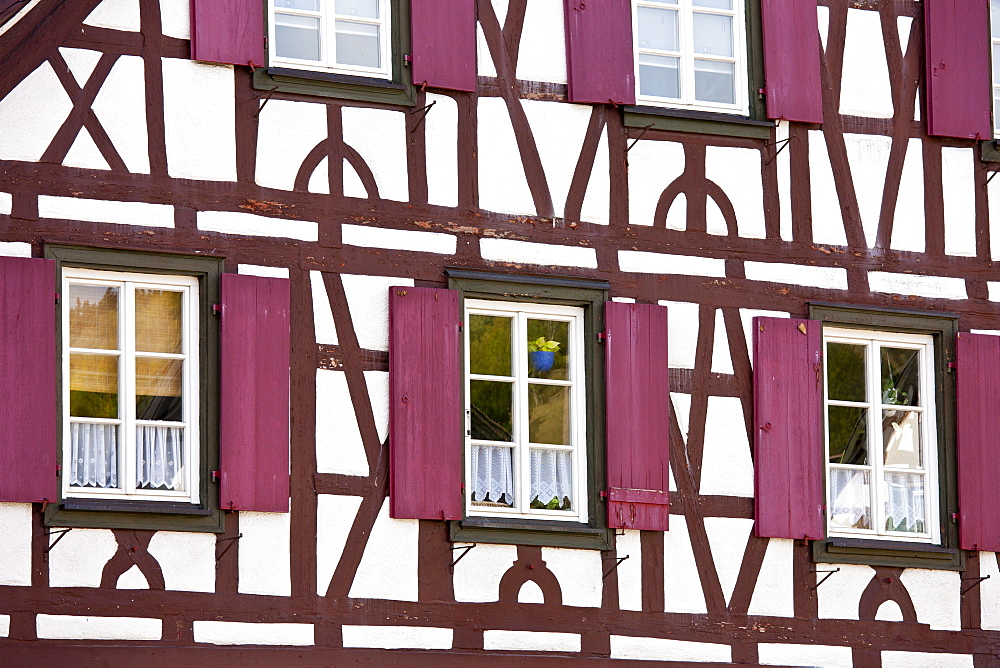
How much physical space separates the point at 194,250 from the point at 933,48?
5688mm

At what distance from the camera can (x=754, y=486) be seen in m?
15.3

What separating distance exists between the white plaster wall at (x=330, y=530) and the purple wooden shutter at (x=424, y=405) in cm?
28

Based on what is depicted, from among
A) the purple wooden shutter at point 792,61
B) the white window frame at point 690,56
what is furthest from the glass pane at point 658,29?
the purple wooden shutter at point 792,61

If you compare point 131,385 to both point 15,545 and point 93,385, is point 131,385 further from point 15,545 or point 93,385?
point 15,545

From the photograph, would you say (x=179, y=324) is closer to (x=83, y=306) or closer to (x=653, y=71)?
(x=83, y=306)

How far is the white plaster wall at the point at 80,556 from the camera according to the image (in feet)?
44.2

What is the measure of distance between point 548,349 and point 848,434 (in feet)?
7.57

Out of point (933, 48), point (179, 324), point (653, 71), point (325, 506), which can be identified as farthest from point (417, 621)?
point (933, 48)

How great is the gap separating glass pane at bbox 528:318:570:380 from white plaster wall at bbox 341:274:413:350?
108 centimetres

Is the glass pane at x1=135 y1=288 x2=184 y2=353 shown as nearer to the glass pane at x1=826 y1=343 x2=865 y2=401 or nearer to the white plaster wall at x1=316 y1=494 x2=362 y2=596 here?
the white plaster wall at x1=316 y1=494 x2=362 y2=596

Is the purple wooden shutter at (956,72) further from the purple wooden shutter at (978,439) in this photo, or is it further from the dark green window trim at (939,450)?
the purple wooden shutter at (978,439)

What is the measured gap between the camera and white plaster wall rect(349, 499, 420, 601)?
14250mm

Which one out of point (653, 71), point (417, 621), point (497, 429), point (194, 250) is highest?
point (653, 71)

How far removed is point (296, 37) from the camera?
14859mm
